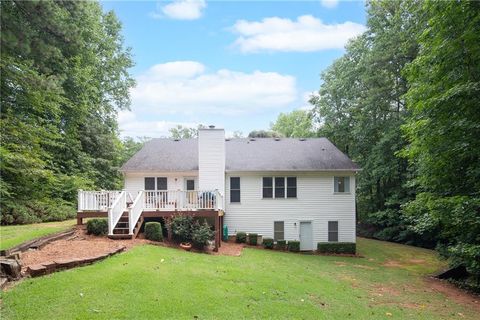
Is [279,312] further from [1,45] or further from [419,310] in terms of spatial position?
[1,45]

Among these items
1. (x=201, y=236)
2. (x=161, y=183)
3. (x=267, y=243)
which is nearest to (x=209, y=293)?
(x=201, y=236)

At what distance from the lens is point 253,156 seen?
64.8ft

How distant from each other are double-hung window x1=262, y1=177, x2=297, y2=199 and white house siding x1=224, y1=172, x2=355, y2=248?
0.66 ft

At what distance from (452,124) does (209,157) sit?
10.6m

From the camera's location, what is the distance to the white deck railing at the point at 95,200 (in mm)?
12953

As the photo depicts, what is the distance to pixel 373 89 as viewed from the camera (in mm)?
24047

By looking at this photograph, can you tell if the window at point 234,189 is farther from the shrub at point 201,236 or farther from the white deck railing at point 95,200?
the white deck railing at point 95,200

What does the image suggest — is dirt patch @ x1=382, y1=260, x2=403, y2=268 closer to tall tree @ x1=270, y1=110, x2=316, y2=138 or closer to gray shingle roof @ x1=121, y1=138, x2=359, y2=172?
gray shingle roof @ x1=121, y1=138, x2=359, y2=172

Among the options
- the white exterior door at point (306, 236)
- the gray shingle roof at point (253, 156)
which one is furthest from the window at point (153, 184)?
the white exterior door at point (306, 236)

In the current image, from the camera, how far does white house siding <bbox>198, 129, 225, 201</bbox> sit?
17.2 m

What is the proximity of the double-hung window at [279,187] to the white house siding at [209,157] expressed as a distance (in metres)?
2.83

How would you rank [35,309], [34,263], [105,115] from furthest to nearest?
[105,115]
[34,263]
[35,309]

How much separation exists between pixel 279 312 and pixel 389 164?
19.2m

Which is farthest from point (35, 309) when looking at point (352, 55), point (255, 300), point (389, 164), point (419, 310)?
point (352, 55)
